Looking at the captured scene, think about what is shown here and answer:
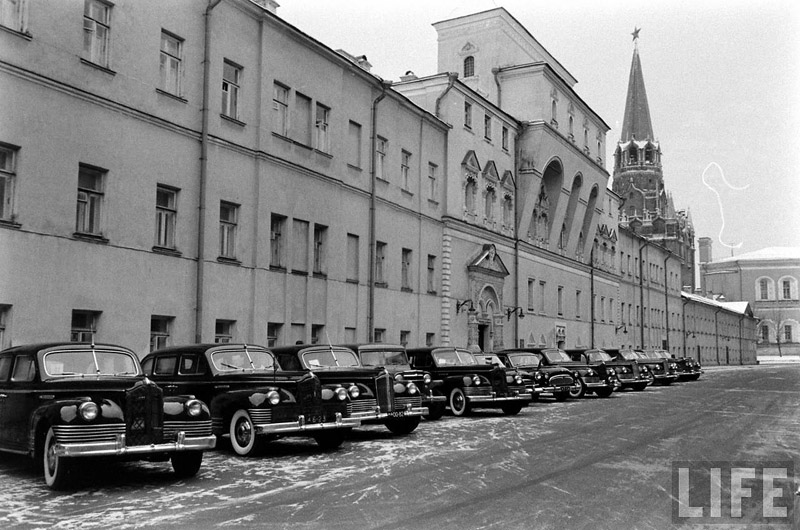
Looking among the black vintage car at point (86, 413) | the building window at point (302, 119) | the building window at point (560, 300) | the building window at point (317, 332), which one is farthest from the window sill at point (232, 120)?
the building window at point (560, 300)

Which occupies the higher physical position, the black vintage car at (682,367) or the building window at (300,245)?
the building window at (300,245)

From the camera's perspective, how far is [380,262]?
28.8 metres

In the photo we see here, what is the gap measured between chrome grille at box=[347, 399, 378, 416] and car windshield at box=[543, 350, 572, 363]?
13.1 metres

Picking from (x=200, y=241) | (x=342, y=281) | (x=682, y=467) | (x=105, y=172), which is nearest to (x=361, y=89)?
(x=342, y=281)

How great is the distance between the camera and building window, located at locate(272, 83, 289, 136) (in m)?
23.1

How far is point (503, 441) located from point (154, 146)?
10.9 m

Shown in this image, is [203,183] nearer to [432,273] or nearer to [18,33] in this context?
[18,33]

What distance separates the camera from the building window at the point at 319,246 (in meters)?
24.8

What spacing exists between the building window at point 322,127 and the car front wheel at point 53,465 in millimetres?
16779

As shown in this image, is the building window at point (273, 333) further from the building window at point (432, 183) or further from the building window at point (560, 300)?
the building window at point (560, 300)

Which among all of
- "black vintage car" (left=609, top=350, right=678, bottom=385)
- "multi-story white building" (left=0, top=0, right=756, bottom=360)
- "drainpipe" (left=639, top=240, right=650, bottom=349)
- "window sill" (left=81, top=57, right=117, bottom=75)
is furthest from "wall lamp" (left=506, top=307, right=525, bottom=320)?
"drainpipe" (left=639, top=240, right=650, bottom=349)

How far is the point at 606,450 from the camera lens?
12773 mm

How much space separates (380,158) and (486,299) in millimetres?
10399

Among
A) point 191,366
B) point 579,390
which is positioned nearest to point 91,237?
point 191,366
